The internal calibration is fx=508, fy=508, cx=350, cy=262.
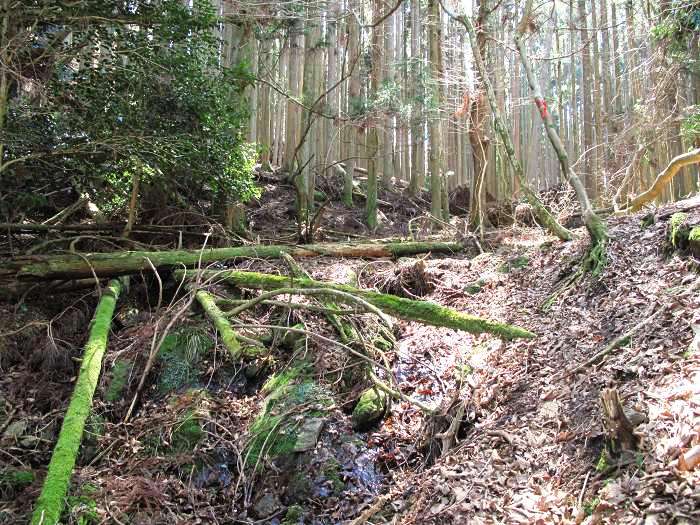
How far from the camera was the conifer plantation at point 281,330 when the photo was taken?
3.13 m

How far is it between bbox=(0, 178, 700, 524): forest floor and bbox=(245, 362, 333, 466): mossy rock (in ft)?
0.24

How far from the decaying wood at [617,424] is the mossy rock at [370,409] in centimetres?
201

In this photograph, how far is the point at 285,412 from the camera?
4.34 m

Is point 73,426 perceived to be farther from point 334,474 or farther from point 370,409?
point 370,409

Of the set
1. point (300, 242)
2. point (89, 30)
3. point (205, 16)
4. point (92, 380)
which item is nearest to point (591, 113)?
point (300, 242)

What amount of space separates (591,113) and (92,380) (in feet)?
64.5

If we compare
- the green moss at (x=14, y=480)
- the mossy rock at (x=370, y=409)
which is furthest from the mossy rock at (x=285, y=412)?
the green moss at (x=14, y=480)

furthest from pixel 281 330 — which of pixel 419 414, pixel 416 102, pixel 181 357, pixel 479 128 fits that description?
pixel 416 102

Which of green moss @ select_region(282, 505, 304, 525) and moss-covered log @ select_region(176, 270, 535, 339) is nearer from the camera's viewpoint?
green moss @ select_region(282, 505, 304, 525)

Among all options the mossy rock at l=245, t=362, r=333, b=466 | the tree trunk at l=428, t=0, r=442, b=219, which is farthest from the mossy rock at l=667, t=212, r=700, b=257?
the tree trunk at l=428, t=0, r=442, b=219

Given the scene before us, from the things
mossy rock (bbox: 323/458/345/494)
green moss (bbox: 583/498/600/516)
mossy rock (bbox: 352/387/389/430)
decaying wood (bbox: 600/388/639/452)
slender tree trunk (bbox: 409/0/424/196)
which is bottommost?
mossy rock (bbox: 323/458/345/494)

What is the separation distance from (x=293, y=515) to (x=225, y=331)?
77.7 inches

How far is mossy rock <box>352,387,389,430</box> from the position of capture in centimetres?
427

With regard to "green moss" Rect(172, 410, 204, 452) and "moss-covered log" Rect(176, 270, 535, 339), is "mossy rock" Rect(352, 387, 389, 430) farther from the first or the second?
"green moss" Rect(172, 410, 204, 452)
